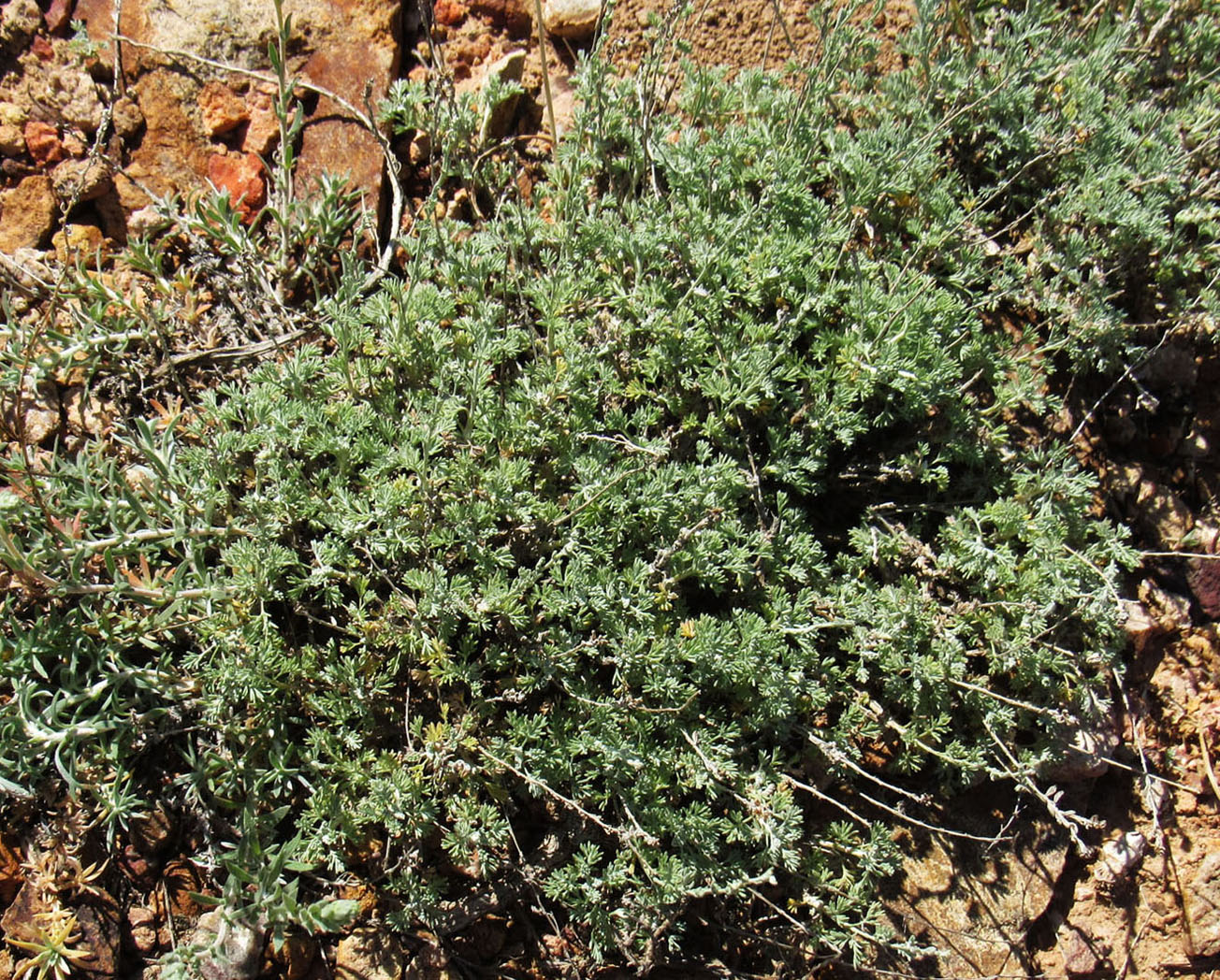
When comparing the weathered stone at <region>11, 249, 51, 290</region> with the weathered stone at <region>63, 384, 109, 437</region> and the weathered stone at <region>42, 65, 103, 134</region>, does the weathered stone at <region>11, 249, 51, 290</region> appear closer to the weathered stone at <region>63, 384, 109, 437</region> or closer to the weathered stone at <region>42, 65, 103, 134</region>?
the weathered stone at <region>63, 384, 109, 437</region>

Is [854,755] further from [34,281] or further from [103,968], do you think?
[34,281]

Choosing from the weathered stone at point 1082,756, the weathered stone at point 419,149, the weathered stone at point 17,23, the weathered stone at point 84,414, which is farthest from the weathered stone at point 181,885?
the weathered stone at point 1082,756

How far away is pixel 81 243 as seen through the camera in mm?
3777

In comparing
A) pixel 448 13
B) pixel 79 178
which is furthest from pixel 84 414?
pixel 448 13

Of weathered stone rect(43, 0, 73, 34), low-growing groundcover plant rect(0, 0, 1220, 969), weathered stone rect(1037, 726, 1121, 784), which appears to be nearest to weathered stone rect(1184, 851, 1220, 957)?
weathered stone rect(1037, 726, 1121, 784)

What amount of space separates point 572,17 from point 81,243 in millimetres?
2266

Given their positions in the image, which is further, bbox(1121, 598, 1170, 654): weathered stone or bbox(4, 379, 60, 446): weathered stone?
bbox(1121, 598, 1170, 654): weathered stone

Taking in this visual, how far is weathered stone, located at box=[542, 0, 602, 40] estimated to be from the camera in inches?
174

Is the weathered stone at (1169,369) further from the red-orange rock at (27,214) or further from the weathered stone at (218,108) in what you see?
the red-orange rock at (27,214)

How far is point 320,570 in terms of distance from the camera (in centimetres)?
305

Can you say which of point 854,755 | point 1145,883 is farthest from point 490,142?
point 1145,883

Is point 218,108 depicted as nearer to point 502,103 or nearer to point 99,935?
point 502,103

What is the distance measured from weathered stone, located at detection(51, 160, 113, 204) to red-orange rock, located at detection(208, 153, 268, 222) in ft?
1.28

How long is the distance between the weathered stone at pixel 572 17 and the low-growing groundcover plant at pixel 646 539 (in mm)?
464
